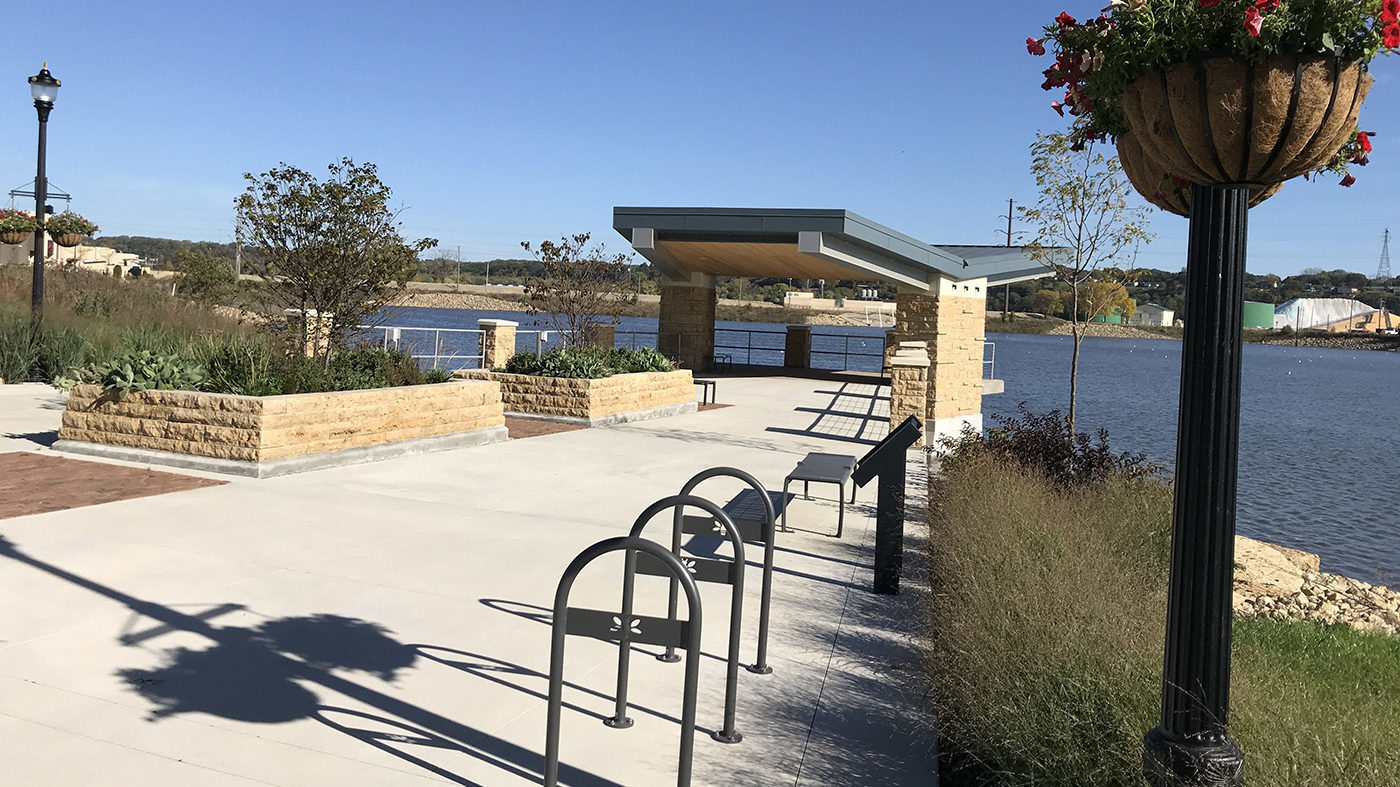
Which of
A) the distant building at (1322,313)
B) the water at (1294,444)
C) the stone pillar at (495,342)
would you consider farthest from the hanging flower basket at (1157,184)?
the distant building at (1322,313)

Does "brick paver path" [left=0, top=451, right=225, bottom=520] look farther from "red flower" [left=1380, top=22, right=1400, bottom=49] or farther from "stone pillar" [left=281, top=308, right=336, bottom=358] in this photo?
"red flower" [left=1380, top=22, right=1400, bottom=49]

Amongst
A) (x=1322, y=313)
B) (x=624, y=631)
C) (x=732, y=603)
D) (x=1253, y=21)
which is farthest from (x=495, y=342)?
(x=1322, y=313)

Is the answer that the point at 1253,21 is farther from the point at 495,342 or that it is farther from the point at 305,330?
the point at 495,342

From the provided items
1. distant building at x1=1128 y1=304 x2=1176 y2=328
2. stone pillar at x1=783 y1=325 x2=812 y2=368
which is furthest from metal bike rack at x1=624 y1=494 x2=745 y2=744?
distant building at x1=1128 y1=304 x2=1176 y2=328

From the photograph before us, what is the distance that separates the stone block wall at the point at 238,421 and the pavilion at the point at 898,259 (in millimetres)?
7877

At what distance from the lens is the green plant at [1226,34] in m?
2.80

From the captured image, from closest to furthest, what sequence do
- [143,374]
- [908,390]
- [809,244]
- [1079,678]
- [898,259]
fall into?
[1079,678]
[143,374]
[908,390]
[809,244]
[898,259]

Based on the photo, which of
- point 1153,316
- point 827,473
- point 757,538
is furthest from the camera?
point 1153,316

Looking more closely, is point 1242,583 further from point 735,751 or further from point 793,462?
point 735,751

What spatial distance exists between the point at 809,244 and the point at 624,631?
14501 millimetres

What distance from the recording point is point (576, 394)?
15906 mm

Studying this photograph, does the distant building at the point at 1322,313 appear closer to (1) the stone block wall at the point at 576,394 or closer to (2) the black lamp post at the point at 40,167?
(1) the stone block wall at the point at 576,394

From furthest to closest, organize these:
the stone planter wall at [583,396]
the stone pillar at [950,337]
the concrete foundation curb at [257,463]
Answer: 1. the stone pillar at [950,337]
2. the stone planter wall at [583,396]
3. the concrete foundation curb at [257,463]

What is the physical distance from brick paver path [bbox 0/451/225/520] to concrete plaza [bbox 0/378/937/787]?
1.09ft
